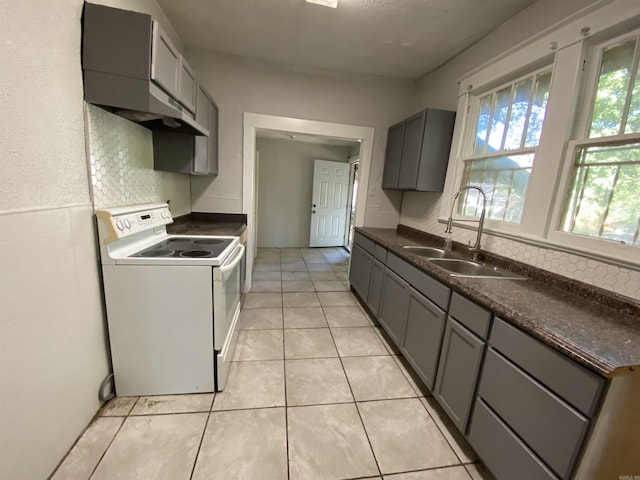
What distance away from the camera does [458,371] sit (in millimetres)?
1380

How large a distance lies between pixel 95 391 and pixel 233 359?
805 mm

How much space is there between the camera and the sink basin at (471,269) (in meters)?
1.67

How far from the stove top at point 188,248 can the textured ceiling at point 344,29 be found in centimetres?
185

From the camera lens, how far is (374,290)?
8.47 ft

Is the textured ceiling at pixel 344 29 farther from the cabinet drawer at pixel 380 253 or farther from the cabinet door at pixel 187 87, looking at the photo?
the cabinet drawer at pixel 380 253

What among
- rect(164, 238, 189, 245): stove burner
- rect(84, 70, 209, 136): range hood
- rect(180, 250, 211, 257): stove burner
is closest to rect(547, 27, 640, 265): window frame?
rect(180, 250, 211, 257): stove burner

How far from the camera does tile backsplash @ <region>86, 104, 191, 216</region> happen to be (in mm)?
1358

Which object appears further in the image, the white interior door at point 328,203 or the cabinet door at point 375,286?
the white interior door at point 328,203

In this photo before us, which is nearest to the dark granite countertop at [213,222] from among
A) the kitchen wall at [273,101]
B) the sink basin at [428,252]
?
the kitchen wall at [273,101]

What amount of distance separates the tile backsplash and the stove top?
0.34 metres

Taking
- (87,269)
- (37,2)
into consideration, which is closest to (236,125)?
(37,2)

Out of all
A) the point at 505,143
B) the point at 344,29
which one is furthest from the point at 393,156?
the point at 344,29

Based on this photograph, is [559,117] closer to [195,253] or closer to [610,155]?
[610,155]

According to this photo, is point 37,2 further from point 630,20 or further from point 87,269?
point 630,20
